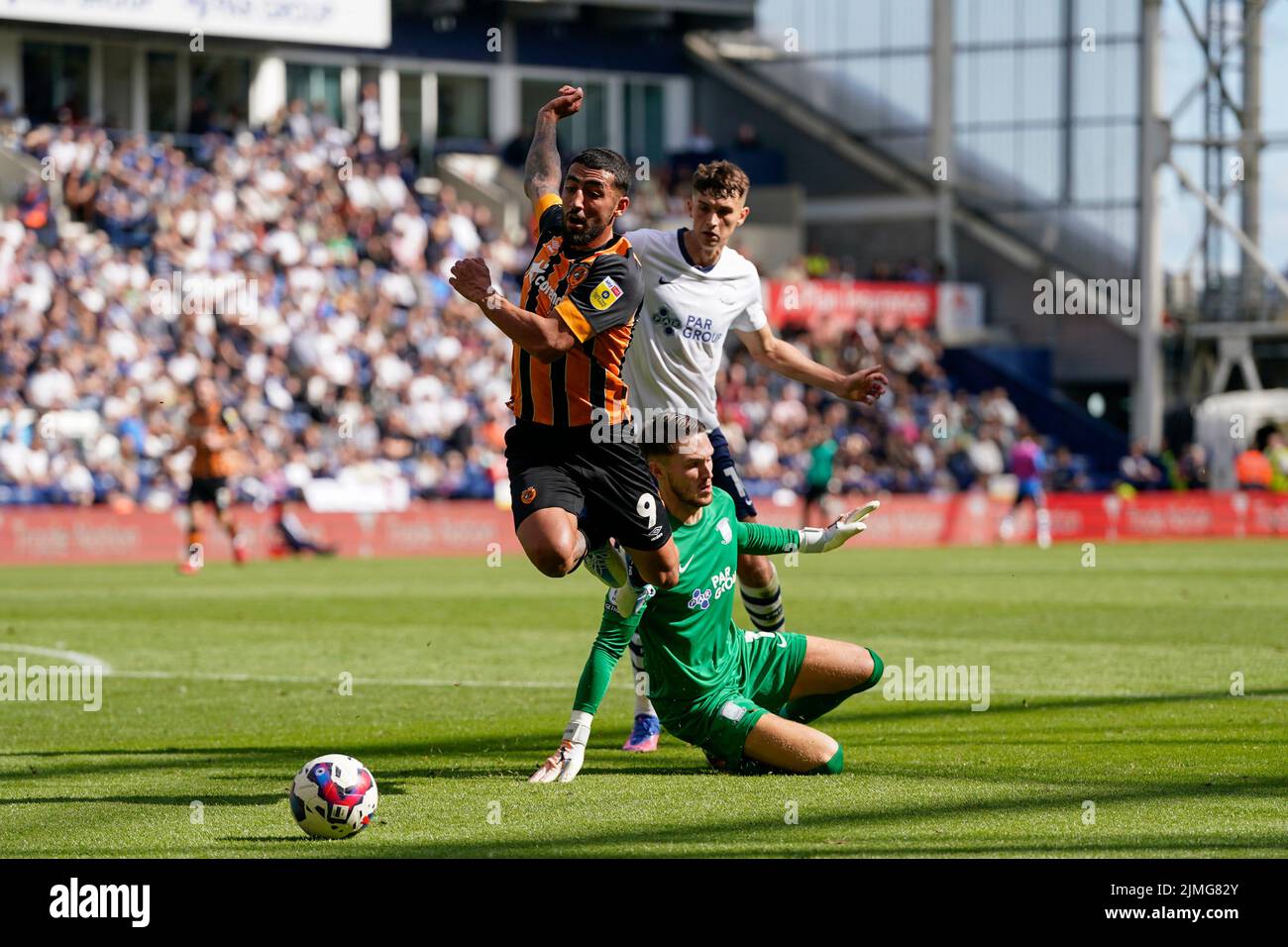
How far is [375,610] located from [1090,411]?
107 feet

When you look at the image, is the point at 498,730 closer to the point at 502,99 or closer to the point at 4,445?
the point at 4,445

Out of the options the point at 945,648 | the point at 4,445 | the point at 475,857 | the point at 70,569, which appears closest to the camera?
the point at 475,857

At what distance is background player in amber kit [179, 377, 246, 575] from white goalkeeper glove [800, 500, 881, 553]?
55.7ft

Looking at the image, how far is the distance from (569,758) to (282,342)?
25.8 m

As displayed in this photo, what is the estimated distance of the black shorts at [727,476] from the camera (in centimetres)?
1021

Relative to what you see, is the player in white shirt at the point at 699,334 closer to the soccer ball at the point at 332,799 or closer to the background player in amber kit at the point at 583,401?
the background player in amber kit at the point at 583,401

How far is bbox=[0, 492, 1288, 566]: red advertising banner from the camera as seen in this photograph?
2886 cm

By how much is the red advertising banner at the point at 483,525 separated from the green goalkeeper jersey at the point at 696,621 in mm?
20870

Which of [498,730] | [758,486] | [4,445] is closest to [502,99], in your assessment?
[758,486]

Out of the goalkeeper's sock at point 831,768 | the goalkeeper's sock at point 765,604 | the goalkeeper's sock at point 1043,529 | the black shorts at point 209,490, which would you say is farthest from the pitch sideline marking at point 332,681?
the goalkeeper's sock at point 1043,529

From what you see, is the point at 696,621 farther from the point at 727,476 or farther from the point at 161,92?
the point at 161,92

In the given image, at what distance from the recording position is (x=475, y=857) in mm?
6516

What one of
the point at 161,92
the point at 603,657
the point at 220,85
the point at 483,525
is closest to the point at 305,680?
the point at 603,657
